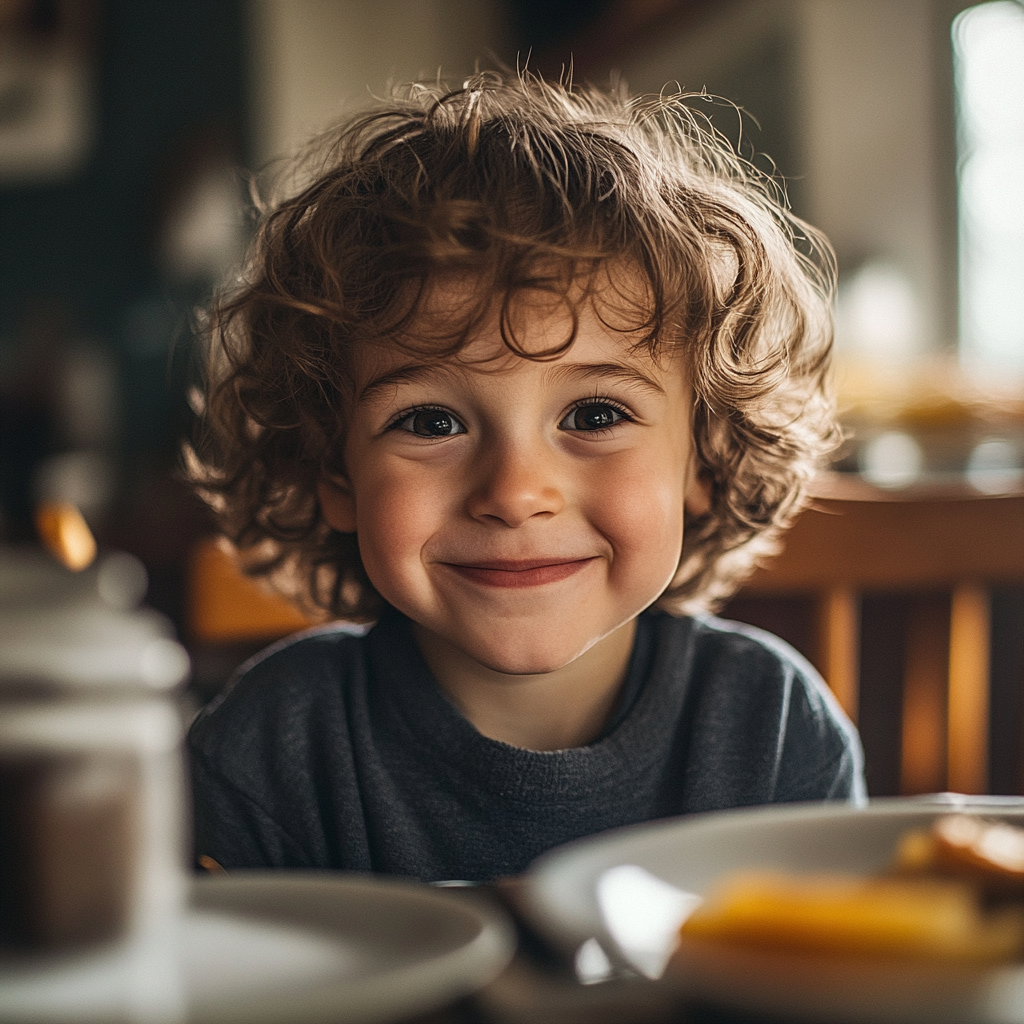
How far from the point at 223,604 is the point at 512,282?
460mm

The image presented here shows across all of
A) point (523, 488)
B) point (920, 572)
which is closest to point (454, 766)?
point (523, 488)

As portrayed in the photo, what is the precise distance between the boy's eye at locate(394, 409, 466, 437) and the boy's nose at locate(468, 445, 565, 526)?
3 cm

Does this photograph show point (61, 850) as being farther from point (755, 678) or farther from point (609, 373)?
point (755, 678)

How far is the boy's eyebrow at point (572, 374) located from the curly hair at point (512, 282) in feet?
0.05

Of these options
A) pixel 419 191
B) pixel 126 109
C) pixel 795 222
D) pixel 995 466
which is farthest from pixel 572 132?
pixel 126 109

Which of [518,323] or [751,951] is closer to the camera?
[751,951]

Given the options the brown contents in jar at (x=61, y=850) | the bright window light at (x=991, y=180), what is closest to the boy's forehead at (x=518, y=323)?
the brown contents in jar at (x=61, y=850)

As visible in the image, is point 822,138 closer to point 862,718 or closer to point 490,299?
point 862,718

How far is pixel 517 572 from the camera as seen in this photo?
88 centimetres

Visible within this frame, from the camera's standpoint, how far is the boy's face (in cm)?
83

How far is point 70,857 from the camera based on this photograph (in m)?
0.33

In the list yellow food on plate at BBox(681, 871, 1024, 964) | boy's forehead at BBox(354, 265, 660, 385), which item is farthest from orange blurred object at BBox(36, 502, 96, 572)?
yellow food on plate at BBox(681, 871, 1024, 964)

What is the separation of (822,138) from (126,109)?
297 centimetres

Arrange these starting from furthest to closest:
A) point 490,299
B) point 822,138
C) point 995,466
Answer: point 822,138 → point 995,466 → point 490,299
